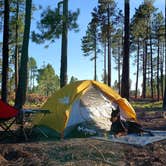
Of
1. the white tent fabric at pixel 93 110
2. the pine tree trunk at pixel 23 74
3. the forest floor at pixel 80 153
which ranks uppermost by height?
the pine tree trunk at pixel 23 74

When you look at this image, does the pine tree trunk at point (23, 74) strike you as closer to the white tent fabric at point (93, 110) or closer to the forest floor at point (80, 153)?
the white tent fabric at point (93, 110)

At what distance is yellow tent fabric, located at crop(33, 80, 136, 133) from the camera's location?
36.0 feet

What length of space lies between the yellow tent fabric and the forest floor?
3.86 feet

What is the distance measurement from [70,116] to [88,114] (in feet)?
2.47

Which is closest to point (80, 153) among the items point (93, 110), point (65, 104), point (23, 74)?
point (65, 104)

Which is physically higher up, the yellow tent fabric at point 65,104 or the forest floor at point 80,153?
the yellow tent fabric at point 65,104

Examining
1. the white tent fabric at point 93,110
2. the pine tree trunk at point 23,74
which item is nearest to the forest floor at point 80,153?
the white tent fabric at point 93,110

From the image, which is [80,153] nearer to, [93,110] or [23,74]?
[93,110]

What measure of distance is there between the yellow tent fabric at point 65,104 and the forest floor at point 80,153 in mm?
1178

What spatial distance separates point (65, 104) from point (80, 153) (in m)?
3.10

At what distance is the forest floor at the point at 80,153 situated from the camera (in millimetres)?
7793

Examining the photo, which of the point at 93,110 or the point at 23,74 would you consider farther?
the point at 23,74

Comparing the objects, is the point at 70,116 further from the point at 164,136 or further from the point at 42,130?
the point at 164,136

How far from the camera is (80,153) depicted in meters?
8.28
